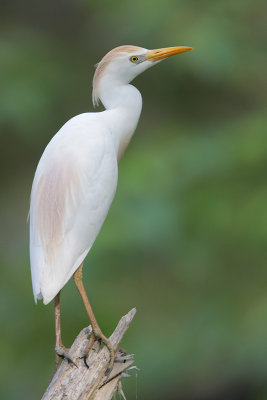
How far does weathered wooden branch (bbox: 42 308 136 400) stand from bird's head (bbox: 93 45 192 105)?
0.67 metres

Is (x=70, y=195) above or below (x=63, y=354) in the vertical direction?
above

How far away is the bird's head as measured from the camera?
1.87 meters

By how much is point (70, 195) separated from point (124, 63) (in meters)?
0.42

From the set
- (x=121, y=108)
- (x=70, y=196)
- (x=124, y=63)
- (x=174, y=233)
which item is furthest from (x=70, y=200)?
(x=174, y=233)

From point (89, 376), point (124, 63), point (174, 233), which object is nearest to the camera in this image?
point (89, 376)

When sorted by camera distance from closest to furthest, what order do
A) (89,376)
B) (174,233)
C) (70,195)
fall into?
(89,376)
(70,195)
(174,233)

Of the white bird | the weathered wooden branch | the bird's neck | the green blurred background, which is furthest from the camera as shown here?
the green blurred background

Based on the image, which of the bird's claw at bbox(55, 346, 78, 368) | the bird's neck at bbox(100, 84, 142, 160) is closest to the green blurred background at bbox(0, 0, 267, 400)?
the bird's neck at bbox(100, 84, 142, 160)

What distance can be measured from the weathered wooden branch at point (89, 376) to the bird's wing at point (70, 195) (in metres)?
0.19

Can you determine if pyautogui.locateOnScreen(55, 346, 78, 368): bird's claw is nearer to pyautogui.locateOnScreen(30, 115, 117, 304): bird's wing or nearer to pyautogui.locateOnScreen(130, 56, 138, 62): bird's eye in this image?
pyautogui.locateOnScreen(30, 115, 117, 304): bird's wing

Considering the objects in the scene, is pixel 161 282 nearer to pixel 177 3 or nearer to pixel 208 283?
pixel 208 283

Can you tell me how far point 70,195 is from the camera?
172 centimetres

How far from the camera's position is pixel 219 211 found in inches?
128

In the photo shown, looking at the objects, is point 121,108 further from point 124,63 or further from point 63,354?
point 63,354
